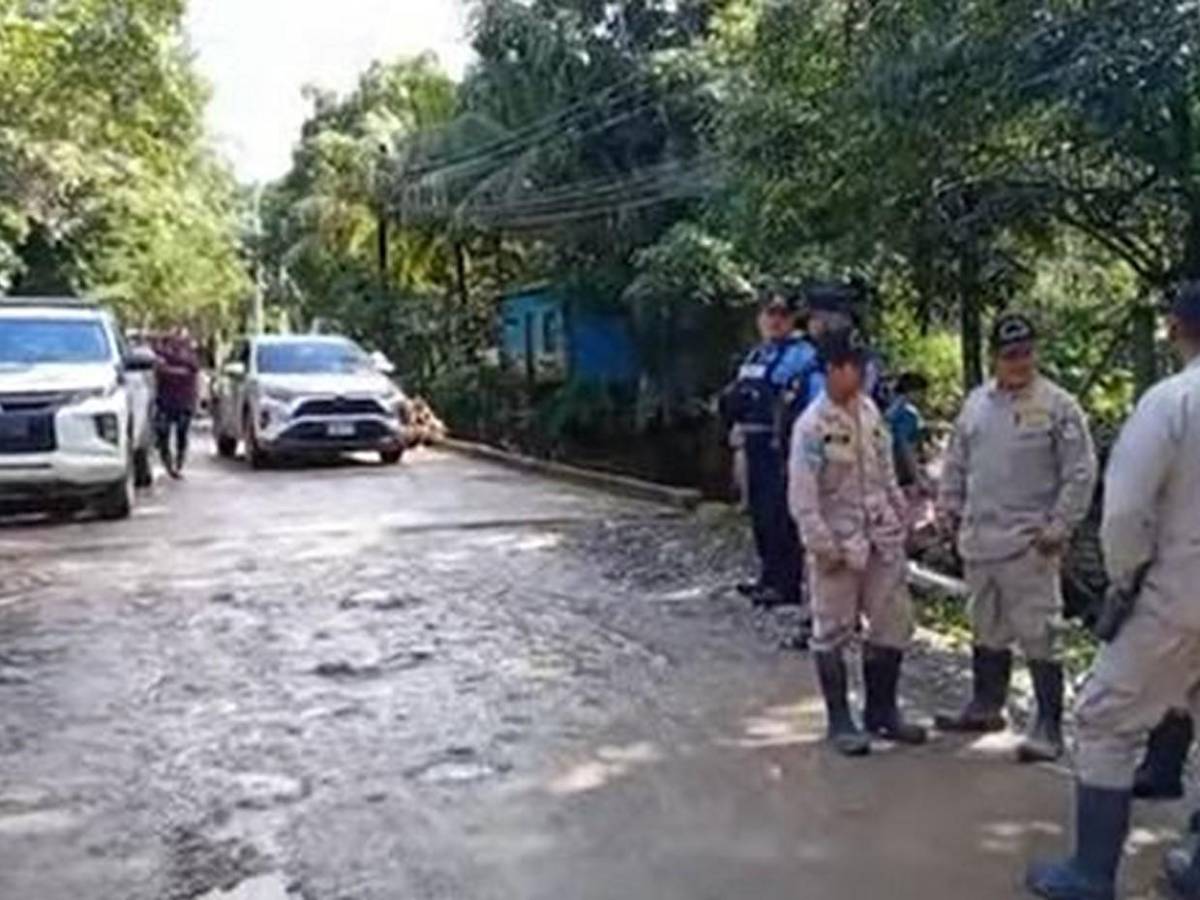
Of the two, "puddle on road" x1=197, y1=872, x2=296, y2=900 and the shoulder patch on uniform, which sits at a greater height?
the shoulder patch on uniform

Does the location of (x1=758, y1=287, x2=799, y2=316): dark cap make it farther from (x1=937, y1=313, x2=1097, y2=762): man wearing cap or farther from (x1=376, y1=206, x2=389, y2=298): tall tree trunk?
(x1=376, y1=206, x2=389, y2=298): tall tree trunk

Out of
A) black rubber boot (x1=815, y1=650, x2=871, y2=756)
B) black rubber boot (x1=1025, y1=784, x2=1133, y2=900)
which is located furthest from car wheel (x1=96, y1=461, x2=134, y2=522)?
black rubber boot (x1=1025, y1=784, x2=1133, y2=900)

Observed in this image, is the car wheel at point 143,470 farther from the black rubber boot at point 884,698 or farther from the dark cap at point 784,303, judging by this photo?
the black rubber boot at point 884,698

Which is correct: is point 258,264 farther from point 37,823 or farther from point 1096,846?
point 1096,846

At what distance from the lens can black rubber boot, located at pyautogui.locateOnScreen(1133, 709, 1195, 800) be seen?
5852 millimetres

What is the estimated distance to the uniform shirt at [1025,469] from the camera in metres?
6.53

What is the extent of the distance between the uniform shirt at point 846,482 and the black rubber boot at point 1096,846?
195 cm

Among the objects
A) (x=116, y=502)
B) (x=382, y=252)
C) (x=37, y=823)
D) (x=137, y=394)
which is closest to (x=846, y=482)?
(x=37, y=823)

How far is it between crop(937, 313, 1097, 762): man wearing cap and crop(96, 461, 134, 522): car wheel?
971 cm

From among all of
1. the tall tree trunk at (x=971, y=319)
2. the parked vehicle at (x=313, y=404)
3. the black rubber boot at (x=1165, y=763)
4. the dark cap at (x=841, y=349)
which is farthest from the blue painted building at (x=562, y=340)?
Answer: the black rubber boot at (x=1165, y=763)

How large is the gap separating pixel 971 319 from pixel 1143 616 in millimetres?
8353

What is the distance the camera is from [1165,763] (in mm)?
5906

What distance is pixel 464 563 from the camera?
1187cm

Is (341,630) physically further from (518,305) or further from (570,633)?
(518,305)
